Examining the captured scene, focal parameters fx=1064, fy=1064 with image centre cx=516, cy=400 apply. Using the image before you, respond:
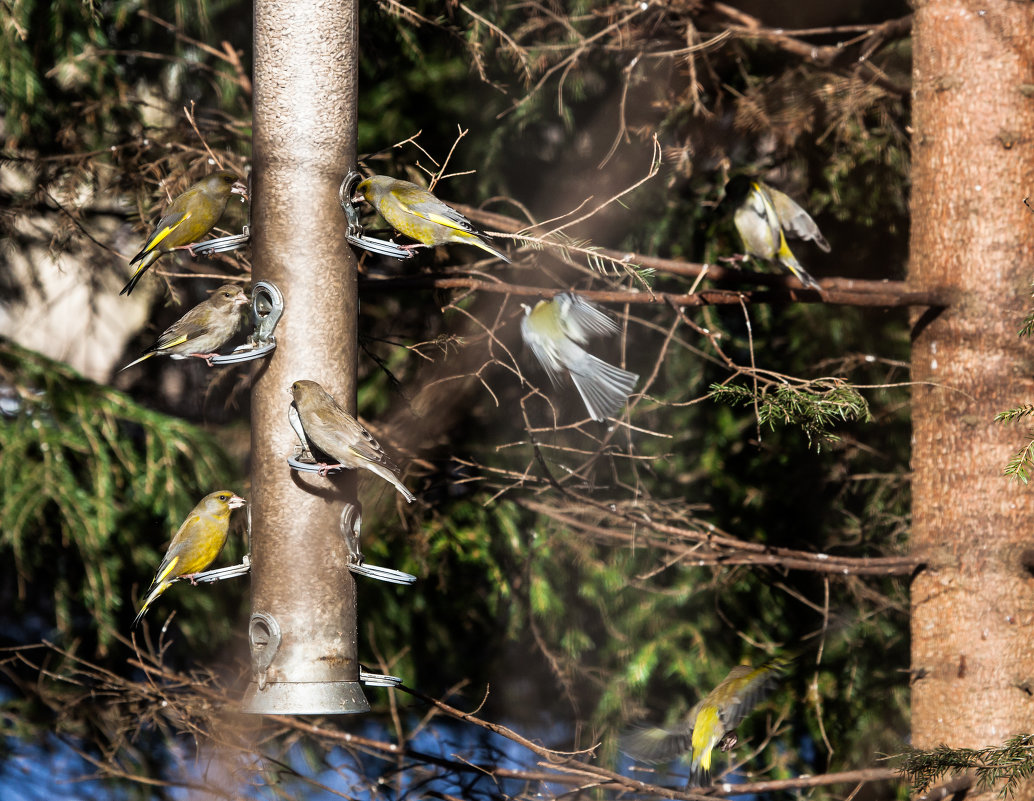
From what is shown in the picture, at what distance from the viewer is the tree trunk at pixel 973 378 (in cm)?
379

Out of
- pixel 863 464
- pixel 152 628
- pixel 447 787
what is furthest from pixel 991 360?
pixel 152 628

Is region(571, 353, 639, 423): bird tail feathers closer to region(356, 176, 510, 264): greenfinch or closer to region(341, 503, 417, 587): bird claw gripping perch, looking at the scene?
region(356, 176, 510, 264): greenfinch

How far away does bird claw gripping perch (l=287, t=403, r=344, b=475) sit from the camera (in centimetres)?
300

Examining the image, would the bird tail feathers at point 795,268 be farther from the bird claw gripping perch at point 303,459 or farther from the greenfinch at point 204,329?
the greenfinch at point 204,329

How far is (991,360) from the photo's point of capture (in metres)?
3.87

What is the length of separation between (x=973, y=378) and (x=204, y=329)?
2722mm

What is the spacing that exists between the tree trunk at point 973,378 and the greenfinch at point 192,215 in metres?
2.48

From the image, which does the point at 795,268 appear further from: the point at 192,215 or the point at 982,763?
the point at 192,215

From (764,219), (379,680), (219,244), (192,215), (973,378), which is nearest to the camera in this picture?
(379,680)

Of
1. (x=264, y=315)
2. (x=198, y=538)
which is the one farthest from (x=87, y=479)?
(x=264, y=315)

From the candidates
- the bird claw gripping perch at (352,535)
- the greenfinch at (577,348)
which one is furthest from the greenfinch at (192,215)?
the greenfinch at (577,348)

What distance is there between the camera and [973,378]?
3893 millimetres

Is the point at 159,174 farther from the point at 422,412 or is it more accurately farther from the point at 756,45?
the point at 756,45

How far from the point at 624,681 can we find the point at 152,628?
234cm
